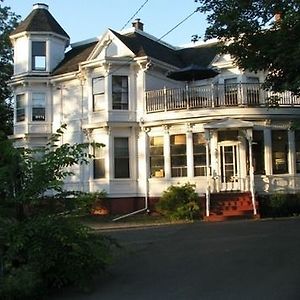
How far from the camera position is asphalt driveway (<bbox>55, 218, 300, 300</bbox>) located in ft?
29.8

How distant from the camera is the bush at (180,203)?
899 inches

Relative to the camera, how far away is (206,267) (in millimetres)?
11148

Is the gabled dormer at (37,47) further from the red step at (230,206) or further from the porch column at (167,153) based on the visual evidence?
the red step at (230,206)

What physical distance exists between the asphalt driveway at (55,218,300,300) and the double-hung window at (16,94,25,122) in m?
15.2

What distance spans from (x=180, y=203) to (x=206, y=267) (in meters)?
12.1

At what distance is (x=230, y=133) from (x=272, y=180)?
2.85 meters

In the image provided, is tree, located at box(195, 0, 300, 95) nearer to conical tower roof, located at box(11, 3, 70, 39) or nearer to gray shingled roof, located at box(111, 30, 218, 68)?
gray shingled roof, located at box(111, 30, 218, 68)

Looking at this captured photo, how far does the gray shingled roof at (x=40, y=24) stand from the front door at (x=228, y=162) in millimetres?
12318

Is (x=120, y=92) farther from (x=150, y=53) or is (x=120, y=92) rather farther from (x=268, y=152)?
(x=268, y=152)

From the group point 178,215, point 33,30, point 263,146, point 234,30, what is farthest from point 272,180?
point 33,30

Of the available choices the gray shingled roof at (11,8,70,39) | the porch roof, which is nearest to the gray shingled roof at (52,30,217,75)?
the gray shingled roof at (11,8,70,39)

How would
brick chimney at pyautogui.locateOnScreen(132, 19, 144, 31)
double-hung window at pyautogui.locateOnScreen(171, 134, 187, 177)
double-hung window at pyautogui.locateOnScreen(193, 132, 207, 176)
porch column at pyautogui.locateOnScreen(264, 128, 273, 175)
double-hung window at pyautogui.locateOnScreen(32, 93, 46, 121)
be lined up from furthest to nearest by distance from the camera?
brick chimney at pyautogui.locateOnScreen(132, 19, 144, 31) → double-hung window at pyautogui.locateOnScreen(32, 93, 46, 121) → double-hung window at pyautogui.locateOnScreen(171, 134, 187, 177) → double-hung window at pyautogui.locateOnScreen(193, 132, 207, 176) → porch column at pyautogui.locateOnScreen(264, 128, 273, 175)

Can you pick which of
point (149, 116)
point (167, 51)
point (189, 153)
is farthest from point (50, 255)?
point (167, 51)

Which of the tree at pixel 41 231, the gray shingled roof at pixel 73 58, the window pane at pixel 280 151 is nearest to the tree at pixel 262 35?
the tree at pixel 41 231
